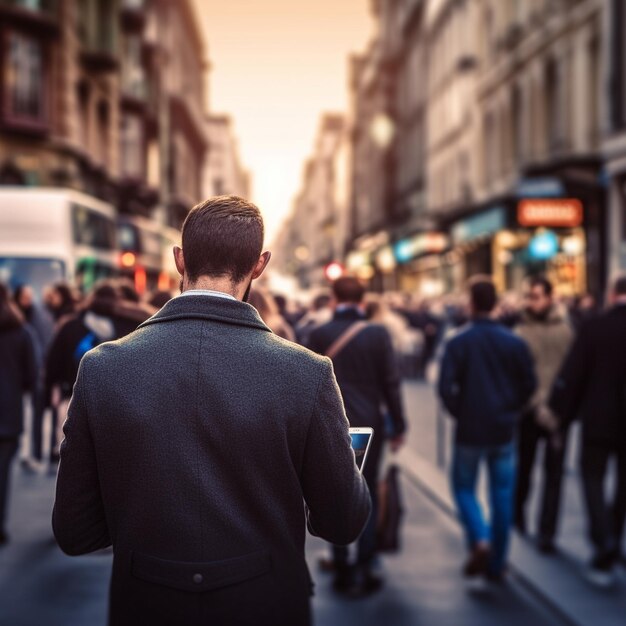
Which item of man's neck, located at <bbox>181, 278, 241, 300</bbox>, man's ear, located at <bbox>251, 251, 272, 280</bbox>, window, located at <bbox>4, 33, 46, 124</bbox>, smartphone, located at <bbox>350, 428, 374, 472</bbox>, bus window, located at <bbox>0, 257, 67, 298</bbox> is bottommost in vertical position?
smartphone, located at <bbox>350, 428, 374, 472</bbox>

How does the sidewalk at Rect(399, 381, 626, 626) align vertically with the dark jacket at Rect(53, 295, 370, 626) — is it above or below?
below

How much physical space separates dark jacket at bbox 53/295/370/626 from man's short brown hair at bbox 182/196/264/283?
8 cm

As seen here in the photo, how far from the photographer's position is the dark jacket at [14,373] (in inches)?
325

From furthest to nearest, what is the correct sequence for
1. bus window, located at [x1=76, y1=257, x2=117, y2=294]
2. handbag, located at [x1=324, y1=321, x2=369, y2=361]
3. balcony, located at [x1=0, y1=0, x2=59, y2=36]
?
balcony, located at [x1=0, y1=0, x2=59, y2=36] < bus window, located at [x1=76, y1=257, x2=117, y2=294] < handbag, located at [x1=324, y1=321, x2=369, y2=361]

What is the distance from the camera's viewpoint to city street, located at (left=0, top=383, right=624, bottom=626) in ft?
21.1

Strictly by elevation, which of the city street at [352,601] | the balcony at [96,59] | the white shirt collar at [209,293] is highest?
the balcony at [96,59]

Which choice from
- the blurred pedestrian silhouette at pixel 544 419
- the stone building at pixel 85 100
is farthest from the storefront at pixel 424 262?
the blurred pedestrian silhouette at pixel 544 419

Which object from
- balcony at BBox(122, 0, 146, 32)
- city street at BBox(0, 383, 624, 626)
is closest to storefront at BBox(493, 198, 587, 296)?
city street at BBox(0, 383, 624, 626)

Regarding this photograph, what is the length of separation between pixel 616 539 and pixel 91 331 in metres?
3.87

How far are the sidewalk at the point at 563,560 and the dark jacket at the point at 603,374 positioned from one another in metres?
0.89

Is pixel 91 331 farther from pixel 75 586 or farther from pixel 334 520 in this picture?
pixel 334 520

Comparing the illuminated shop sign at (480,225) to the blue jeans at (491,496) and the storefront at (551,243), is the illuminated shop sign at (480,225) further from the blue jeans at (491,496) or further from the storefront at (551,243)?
the blue jeans at (491,496)

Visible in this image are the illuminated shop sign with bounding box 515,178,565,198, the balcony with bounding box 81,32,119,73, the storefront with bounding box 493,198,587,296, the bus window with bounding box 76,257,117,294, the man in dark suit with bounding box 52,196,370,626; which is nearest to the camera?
the man in dark suit with bounding box 52,196,370,626

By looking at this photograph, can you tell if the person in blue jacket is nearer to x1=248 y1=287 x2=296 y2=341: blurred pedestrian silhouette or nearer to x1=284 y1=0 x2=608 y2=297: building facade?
x1=248 y1=287 x2=296 y2=341: blurred pedestrian silhouette
